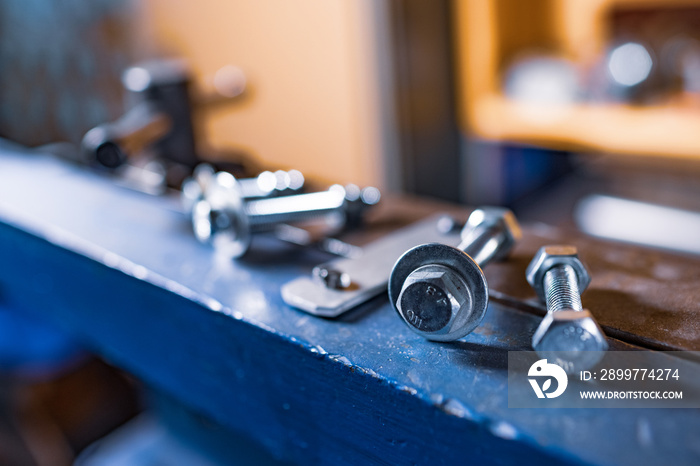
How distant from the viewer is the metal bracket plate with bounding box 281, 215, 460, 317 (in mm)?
439

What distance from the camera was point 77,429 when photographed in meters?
1.42

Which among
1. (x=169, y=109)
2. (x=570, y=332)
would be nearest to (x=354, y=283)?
(x=570, y=332)

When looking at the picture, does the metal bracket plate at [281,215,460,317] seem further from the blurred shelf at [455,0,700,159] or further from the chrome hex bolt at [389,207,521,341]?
the blurred shelf at [455,0,700,159]

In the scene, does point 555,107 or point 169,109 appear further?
point 555,107

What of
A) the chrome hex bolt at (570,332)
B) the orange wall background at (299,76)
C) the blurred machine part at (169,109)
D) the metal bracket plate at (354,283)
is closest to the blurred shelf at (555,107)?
the orange wall background at (299,76)

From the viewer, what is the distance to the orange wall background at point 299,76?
2020mm

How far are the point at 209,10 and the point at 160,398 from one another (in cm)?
150

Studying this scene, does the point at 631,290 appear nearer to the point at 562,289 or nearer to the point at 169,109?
the point at 562,289

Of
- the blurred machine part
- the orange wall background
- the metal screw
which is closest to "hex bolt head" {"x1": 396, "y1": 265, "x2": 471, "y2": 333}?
the metal screw

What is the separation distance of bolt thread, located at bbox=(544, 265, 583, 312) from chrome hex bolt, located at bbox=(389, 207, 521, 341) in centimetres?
5

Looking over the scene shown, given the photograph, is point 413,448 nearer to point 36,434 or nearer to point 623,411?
point 623,411

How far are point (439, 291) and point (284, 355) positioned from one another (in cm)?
13

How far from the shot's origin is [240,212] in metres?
0.54

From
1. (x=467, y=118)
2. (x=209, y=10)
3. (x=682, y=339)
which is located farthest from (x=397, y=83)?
(x=682, y=339)
